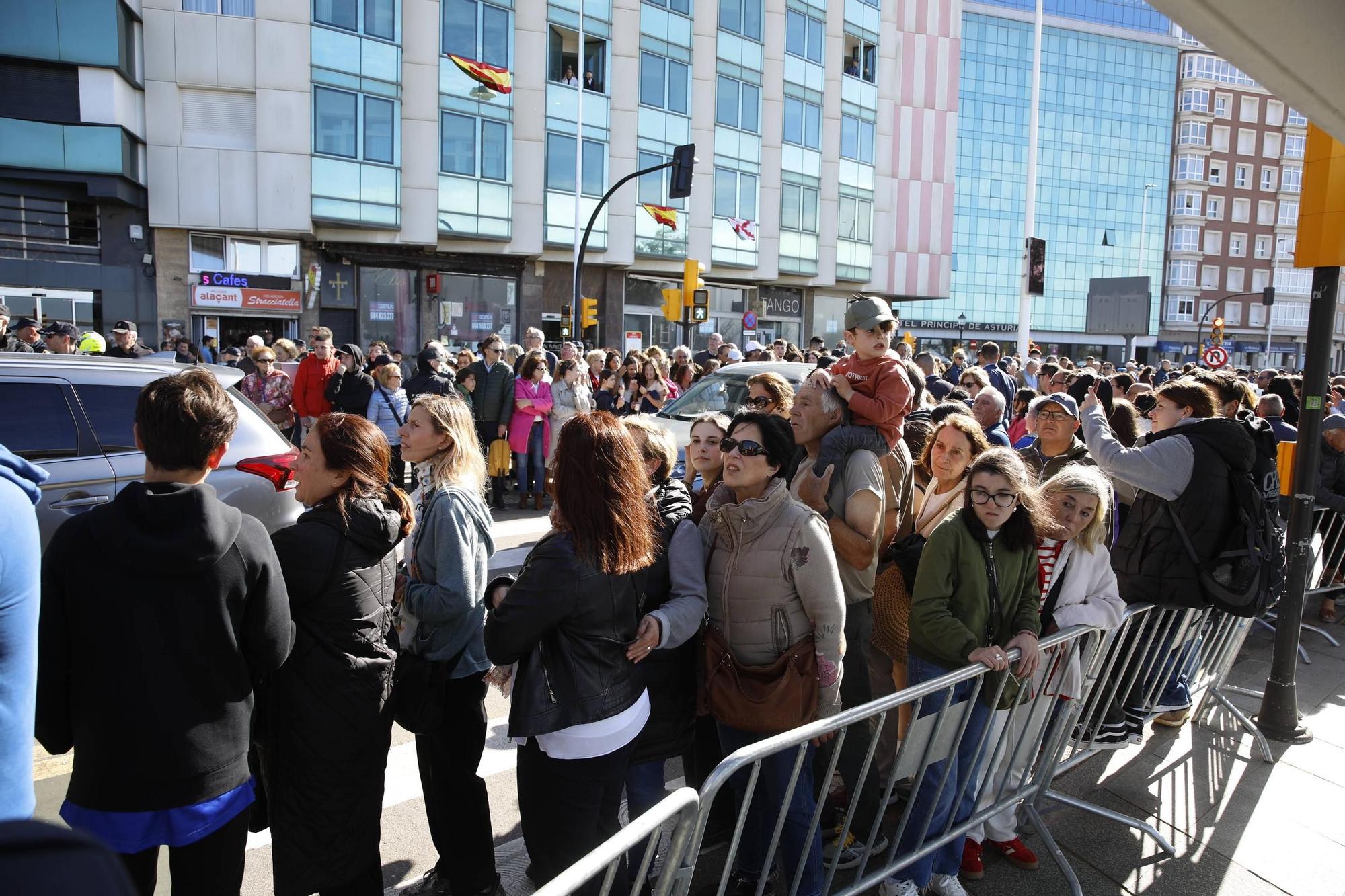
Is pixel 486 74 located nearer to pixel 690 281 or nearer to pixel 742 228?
pixel 690 281

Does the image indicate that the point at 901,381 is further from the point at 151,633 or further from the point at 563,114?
the point at 563,114

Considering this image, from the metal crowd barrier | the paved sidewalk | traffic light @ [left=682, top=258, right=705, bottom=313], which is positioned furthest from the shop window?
the metal crowd barrier

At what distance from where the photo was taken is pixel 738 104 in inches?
1272

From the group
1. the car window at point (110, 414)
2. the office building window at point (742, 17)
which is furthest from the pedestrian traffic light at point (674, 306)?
the office building window at point (742, 17)

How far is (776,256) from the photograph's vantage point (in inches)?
1332

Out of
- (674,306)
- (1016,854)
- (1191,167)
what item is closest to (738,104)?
(674,306)

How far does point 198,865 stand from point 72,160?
24.5m

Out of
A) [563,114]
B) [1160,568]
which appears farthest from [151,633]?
[563,114]

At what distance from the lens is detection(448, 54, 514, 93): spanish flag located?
2389 cm

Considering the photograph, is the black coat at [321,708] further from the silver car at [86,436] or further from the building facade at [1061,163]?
the building facade at [1061,163]

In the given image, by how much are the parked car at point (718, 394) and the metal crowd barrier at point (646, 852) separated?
740cm

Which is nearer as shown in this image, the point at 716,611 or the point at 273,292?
the point at 716,611

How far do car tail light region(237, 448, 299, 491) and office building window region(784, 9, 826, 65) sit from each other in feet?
108

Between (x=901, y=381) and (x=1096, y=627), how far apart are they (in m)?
1.37
